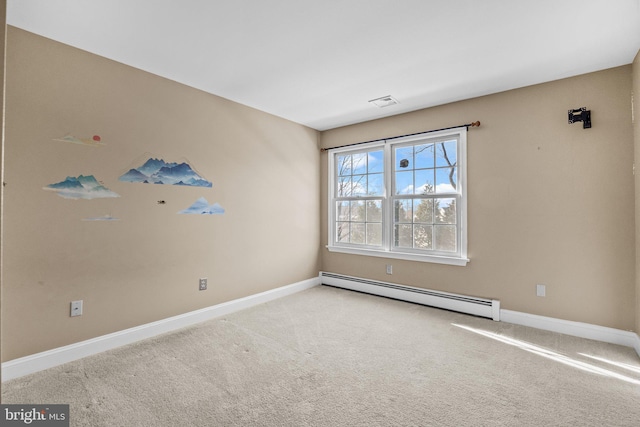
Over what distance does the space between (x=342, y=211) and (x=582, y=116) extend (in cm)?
306

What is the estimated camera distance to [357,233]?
4852 mm

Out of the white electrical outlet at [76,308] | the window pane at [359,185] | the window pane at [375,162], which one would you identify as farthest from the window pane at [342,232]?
the white electrical outlet at [76,308]

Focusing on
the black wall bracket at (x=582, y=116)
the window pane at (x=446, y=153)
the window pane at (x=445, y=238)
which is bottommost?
the window pane at (x=445, y=238)

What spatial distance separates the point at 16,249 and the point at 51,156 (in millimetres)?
745

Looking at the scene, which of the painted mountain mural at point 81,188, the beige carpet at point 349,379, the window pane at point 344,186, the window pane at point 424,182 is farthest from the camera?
the window pane at point 344,186

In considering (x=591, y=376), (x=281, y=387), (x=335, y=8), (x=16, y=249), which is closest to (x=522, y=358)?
(x=591, y=376)

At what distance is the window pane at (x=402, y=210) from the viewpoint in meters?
4.30

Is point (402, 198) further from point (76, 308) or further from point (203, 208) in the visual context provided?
point (76, 308)

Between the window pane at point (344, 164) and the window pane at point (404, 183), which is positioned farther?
the window pane at point (344, 164)

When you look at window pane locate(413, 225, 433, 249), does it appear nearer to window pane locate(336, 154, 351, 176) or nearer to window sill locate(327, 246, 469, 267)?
window sill locate(327, 246, 469, 267)

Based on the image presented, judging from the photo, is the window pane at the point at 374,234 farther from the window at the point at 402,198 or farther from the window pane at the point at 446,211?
the window pane at the point at 446,211

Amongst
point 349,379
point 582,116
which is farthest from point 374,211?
point 349,379

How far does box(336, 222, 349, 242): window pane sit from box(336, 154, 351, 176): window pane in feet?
2.59
